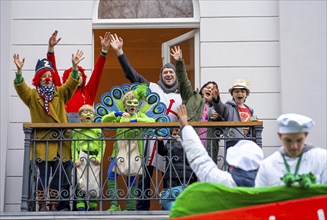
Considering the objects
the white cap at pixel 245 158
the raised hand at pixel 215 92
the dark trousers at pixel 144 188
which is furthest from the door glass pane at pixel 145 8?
the white cap at pixel 245 158

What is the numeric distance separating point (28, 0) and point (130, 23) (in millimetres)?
1497

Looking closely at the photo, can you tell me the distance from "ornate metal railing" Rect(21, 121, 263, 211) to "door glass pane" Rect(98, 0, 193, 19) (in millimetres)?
3051

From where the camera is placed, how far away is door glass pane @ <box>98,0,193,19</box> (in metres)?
14.6

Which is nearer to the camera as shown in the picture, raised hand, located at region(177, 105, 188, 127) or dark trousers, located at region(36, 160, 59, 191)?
raised hand, located at region(177, 105, 188, 127)

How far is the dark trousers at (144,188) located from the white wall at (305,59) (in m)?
2.52

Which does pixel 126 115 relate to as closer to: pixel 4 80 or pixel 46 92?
pixel 46 92

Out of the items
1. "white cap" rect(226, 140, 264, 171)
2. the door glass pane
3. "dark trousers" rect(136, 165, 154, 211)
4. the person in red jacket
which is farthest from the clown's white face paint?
"white cap" rect(226, 140, 264, 171)

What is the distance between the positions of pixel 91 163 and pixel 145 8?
11.4ft

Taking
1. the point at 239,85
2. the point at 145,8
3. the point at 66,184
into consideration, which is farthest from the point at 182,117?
the point at 145,8

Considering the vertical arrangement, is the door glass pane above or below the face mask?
above

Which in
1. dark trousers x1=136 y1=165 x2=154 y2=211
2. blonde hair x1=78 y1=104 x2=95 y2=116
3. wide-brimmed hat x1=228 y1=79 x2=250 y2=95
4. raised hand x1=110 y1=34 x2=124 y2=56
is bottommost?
dark trousers x1=136 y1=165 x2=154 y2=211

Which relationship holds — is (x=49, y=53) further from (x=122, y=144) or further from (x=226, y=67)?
(x=226, y=67)

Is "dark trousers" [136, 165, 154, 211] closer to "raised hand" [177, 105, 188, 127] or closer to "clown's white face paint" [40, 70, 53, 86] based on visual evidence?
"clown's white face paint" [40, 70, 53, 86]

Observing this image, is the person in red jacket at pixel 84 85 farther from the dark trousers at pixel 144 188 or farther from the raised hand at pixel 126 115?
the dark trousers at pixel 144 188
